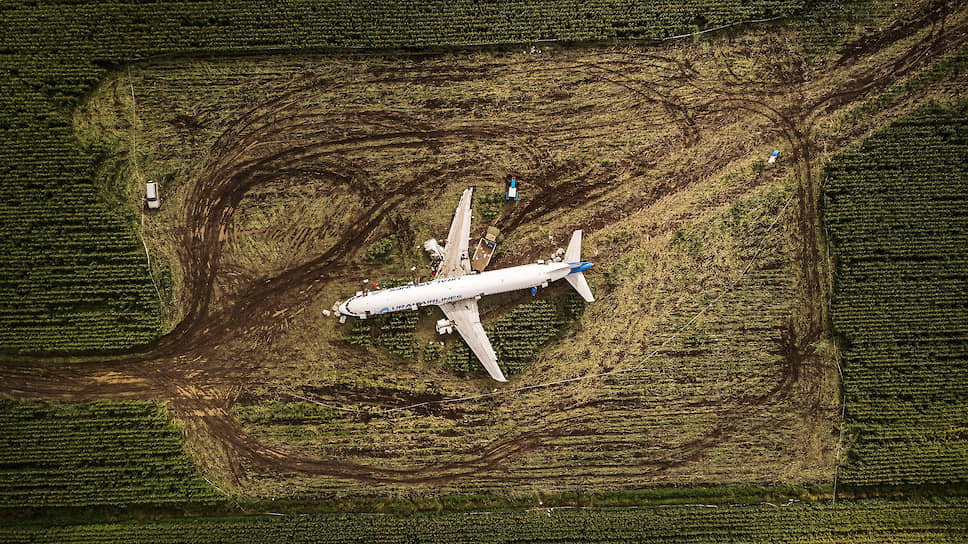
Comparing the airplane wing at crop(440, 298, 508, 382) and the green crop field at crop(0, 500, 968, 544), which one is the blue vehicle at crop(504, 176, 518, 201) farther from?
the green crop field at crop(0, 500, 968, 544)

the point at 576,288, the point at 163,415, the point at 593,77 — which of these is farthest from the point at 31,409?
the point at 593,77

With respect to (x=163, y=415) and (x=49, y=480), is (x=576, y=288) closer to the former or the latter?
(x=163, y=415)

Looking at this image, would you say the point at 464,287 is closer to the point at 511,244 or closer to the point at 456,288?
the point at 456,288

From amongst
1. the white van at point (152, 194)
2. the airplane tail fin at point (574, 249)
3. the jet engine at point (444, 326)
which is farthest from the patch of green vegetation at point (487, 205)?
the white van at point (152, 194)

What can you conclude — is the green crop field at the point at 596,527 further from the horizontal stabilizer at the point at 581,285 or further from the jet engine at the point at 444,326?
the horizontal stabilizer at the point at 581,285

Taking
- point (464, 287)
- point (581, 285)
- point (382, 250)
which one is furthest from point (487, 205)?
point (581, 285)

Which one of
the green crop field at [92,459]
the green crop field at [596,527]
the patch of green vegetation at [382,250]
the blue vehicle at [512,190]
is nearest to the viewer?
the green crop field at [92,459]
